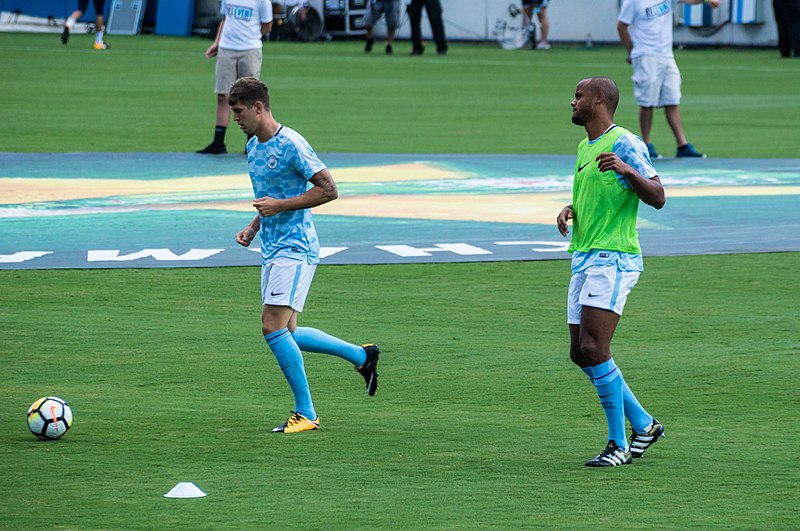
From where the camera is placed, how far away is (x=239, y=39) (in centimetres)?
1858

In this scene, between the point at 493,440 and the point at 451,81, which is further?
the point at 451,81

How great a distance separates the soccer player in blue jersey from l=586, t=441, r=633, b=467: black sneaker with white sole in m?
1.47

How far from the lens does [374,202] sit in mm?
15562

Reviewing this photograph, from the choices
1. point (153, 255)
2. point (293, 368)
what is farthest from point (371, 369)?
point (153, 255)

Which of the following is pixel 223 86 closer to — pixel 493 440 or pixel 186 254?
pixel 186 254

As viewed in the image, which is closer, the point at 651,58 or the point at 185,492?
the point at 185,492

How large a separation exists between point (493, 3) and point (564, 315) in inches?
1413

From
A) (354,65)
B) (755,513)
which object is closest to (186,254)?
(755,513)

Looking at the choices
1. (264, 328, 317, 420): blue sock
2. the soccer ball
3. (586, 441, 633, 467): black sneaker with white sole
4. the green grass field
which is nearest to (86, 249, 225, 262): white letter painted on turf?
the green grass field

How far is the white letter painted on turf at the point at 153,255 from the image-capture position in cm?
1246

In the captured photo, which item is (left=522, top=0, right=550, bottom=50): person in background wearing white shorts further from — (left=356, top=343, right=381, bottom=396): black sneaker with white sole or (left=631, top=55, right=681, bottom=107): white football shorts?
(left=356, top=343, right=381, bottom=396): black sneaker with white sole

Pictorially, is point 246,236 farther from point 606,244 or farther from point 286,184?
point 606,244

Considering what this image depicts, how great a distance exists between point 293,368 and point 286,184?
914 millimetres

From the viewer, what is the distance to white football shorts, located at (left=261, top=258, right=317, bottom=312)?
7547mm
